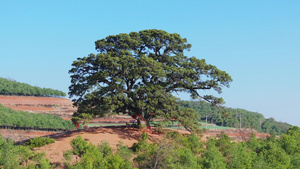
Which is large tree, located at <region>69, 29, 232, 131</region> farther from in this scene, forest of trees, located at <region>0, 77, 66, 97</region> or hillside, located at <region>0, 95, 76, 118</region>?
forest of trees, located at <region>0, 77, 66, 97</region>

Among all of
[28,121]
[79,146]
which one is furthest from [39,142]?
[28,121]

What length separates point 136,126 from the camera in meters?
41.5

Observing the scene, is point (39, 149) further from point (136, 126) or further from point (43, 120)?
point (43, 120)

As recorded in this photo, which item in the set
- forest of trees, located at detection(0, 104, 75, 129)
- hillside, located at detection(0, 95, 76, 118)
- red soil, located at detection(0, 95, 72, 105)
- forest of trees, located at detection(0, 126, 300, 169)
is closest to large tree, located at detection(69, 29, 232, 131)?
forest of trees, located at detection(0, 126, 300, 169)

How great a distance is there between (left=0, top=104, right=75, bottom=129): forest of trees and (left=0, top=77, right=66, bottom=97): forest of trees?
28.4 m

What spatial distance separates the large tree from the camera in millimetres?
37344

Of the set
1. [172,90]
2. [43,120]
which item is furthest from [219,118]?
[172,90]

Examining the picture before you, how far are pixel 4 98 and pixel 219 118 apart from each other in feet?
218

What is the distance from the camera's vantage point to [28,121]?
263 ft

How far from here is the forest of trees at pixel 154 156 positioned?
28578 millimetres

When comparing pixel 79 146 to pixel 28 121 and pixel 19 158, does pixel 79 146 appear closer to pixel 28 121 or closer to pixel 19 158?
pixel 19 158

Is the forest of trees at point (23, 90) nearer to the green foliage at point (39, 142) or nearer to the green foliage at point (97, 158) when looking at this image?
the green foliage at point (39, 142)

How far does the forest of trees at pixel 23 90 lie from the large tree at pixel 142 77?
7979 cm

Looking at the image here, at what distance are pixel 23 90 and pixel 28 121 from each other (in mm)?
36909
